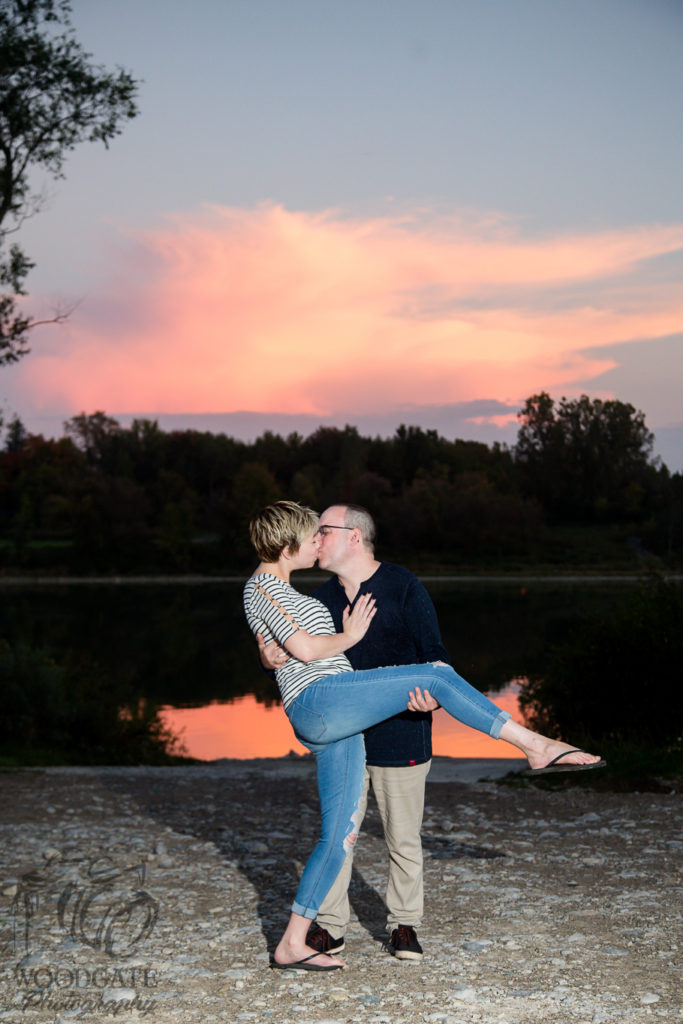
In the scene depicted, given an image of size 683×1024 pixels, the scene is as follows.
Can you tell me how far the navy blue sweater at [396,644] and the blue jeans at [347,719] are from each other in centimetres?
26

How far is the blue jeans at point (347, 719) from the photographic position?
448 centimetres

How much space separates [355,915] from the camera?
6.04 metres

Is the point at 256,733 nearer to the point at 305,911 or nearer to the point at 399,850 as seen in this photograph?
the point at 399,850

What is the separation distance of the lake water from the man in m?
0.73

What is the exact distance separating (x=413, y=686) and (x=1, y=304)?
58.3ft

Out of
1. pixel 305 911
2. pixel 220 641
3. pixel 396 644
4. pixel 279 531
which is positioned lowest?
pixel 220 641

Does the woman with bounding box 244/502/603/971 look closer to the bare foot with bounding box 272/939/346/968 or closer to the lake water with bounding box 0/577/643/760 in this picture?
the bare foot with bounding box 272/939/346/968

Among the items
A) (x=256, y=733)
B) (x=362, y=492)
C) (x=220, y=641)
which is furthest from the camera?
(x=362, y=492)

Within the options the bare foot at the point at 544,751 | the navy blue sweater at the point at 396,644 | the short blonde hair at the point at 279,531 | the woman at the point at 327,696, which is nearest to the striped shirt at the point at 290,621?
the woman at the point at 327,696

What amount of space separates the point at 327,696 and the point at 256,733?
A: 24.1 metres

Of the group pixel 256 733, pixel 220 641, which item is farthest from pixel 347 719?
pixel 220 641

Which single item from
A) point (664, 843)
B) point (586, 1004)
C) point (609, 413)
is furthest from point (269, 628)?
point (609, 413)

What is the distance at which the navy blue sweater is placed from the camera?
4.89 metres

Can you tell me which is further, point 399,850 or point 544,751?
point 399,850
